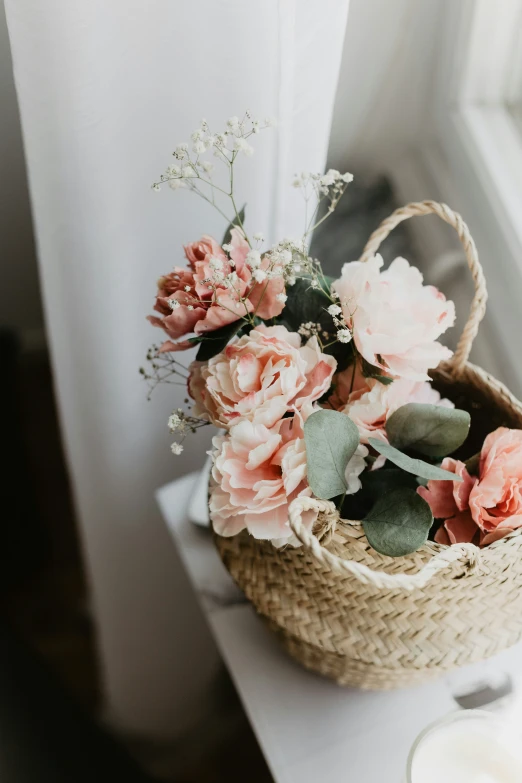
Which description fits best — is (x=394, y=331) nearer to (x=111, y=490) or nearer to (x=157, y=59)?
(x=157, y=59)

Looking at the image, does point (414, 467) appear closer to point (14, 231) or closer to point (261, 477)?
point (261, 477)

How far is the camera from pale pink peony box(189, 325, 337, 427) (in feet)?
1.49

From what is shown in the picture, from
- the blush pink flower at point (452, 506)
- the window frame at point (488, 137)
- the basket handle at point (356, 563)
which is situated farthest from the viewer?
the window frame at point (488, 137)

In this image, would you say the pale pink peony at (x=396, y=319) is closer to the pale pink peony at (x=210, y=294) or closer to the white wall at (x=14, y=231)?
the pale pink peony at (x=210, y=294)

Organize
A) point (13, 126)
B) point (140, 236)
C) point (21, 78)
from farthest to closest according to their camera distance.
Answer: point (13, 126)
point (140, 236)
point (21, 78)

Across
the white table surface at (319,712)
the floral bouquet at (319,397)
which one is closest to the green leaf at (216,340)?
the floral bouquet at (319,397)

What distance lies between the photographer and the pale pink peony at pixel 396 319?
467mm

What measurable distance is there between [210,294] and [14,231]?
72cm

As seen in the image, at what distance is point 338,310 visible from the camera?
0.46 m

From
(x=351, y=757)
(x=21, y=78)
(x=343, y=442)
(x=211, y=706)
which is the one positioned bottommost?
(x=211, y=706)

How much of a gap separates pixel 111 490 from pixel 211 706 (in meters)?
0.58

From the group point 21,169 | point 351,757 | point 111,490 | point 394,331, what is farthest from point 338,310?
point 21,169

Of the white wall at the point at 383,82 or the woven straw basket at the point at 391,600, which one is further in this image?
the white wall at the point at 383,82

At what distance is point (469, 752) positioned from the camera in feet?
1.69
